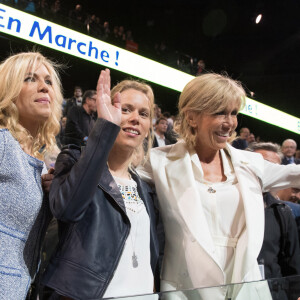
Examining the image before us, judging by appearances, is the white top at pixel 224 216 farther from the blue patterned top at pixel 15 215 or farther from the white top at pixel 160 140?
the white top at pixel 160 140

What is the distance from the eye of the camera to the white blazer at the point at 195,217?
1.65m

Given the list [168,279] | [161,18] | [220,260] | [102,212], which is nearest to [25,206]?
[102,212]

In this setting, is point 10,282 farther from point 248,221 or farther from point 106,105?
point 248,221

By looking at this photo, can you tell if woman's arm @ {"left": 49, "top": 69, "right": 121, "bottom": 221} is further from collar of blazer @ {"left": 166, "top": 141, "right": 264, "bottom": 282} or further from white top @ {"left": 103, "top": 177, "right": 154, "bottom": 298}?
collar of blazer @ {"left": 166, "top": 141, "right": 264, "bottom": 282}

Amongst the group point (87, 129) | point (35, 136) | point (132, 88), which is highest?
point (87, 129)

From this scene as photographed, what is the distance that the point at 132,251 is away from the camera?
4.89 ft

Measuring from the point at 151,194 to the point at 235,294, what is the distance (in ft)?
2.41

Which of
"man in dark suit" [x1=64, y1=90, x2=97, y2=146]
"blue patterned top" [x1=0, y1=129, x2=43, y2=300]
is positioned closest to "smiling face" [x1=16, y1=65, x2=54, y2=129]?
"blue patterned top" [x1=0, y1=129, x2=43, y2=300]

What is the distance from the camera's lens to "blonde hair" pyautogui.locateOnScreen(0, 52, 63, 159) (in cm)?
148

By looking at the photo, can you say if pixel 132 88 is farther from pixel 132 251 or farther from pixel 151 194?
pixel 132 251

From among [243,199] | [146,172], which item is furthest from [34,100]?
[243,199]

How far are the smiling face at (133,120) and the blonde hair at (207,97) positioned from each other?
265mm

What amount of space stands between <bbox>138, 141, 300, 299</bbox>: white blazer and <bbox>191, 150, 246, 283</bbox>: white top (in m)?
0.04

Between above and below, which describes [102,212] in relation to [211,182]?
below
